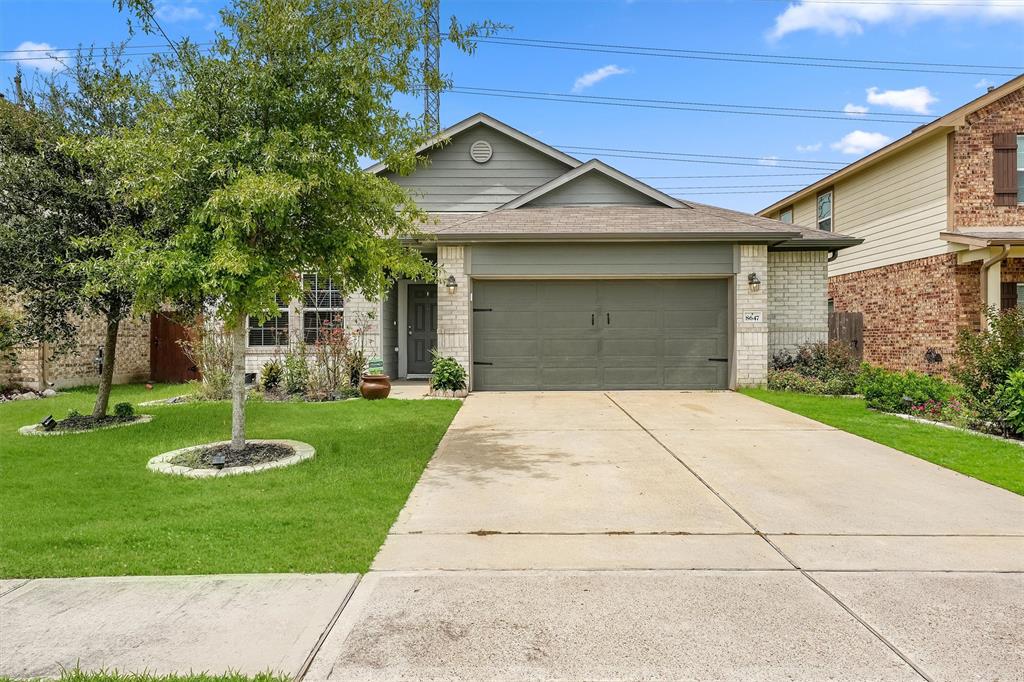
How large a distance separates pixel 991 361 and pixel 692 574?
707 cm

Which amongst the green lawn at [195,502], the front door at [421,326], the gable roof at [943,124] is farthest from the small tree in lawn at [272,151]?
the gable roof at [943,124]

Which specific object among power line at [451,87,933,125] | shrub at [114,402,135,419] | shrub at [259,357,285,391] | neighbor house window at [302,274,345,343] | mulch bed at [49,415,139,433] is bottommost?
mulch bed at [49,415,139,433]

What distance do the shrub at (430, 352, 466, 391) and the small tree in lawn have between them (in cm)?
482

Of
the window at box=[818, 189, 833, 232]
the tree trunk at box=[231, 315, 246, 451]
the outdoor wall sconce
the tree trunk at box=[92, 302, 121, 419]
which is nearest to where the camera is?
Answer: the tree trunk at box=[231, 315, 246, 451]

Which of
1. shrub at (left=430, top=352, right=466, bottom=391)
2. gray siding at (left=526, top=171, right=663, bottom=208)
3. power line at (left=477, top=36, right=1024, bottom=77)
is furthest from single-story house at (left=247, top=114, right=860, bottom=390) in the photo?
power line at (left=477, top=36, right=1024, bottom=77)

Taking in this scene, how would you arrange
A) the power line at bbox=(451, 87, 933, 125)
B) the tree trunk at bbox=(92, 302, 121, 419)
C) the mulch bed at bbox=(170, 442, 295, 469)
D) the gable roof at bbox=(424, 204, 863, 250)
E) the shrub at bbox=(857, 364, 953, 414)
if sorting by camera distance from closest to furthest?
the mulch bed at bbox=(170, 442, 295, 469)
the tree trunk at bbox=(92, 302, 121, 419)
the shrub at bbox=(857, 364, 953, 414)
the gable roof at bbox=(424, 204, 863, 250)
the power line at bbox=(451, 87, 933, 125)

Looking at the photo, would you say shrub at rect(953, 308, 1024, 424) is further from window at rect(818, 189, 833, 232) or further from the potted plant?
window at rect(818, 189, 833, 232)

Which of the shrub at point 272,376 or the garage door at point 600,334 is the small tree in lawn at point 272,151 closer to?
the garage door at point 600,334

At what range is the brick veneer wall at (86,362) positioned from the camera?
41.8 ft

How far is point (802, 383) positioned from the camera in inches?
479

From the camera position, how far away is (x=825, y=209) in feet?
62.4

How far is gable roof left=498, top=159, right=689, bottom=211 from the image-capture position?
13.9 meters

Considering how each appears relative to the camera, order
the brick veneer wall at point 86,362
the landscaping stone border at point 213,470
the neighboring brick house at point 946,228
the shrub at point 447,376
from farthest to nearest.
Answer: the neighboring brick house at point 946,228
the brick veneer wall at point 86,362
the shrub at point 447,376
the landscaping stone border at point 213,470

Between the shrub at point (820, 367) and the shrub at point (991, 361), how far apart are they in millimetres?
3316
